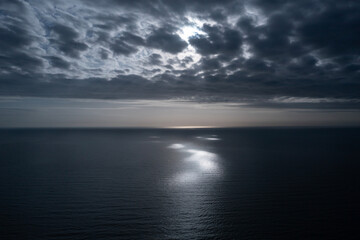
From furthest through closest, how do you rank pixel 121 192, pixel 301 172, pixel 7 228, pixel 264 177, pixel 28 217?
1. pixel 301 172
2. pixel 264 177
3. pixel 121 192
4. pixel 28 217
5. pixel 7 228

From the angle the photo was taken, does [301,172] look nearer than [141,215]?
No

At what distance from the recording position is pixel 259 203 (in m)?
29.6

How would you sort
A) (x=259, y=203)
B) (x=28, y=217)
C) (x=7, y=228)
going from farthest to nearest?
(x=259, y=203) < (x=28, y=217) < (x=7, y=228)

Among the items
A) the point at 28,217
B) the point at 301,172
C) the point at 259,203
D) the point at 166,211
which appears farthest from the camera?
the point at 301,172

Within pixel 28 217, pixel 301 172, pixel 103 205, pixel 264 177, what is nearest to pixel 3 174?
pixel 28 217

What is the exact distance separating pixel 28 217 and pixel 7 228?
2.68 meters

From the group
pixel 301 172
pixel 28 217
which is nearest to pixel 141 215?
pixel 28 217

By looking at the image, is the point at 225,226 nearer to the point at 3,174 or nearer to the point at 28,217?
the point at 28,217

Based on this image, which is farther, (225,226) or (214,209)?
(214,209)

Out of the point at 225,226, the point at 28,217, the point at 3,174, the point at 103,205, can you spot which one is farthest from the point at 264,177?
the point at 3,174

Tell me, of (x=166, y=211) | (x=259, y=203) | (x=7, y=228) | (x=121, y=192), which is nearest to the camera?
(x=7, y=228)

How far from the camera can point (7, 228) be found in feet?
74.0

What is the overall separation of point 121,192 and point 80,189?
7.16 metres

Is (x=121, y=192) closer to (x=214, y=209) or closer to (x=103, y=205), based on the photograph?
(x=103, y=205)
